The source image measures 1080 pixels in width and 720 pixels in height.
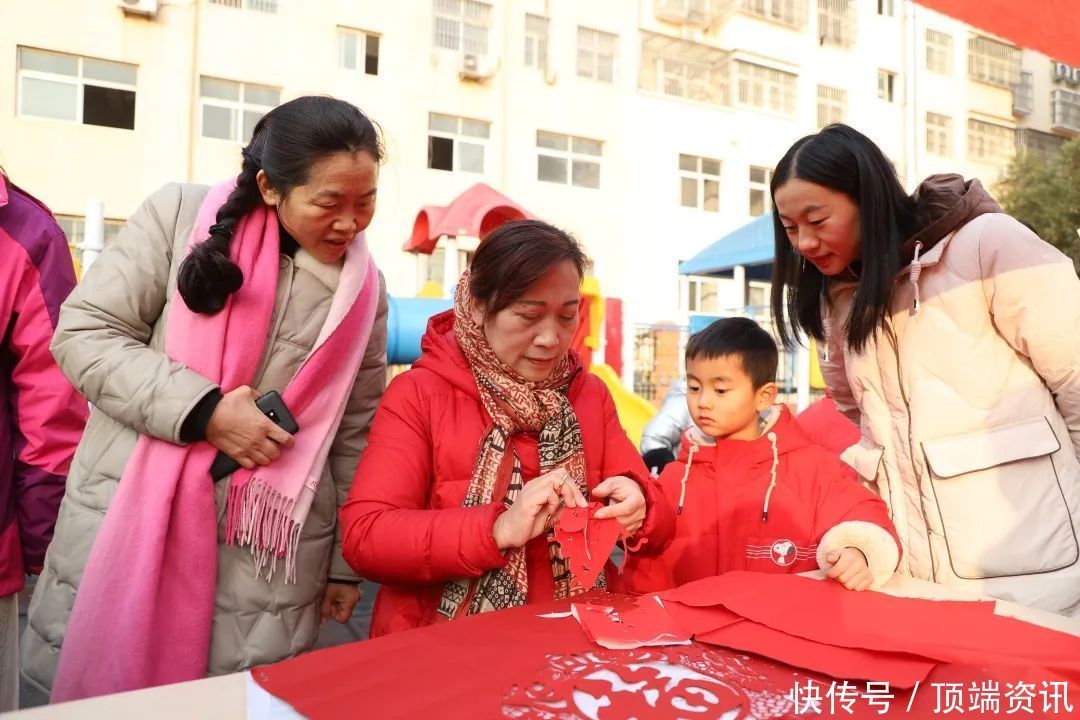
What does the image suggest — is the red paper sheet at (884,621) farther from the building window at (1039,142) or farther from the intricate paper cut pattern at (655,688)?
the building window at (1039,142)

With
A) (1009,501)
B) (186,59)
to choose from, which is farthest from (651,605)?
(186,59)

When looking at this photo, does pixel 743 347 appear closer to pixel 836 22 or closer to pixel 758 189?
pixel 758 189

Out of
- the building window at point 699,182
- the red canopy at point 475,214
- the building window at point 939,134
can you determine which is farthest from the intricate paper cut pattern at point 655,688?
the building window at point 939,134

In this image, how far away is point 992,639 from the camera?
1.26m

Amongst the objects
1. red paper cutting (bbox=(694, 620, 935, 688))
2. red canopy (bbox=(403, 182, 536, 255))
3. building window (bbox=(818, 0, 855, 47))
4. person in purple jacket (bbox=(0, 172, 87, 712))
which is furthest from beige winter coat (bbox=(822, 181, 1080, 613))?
building window (bbox=(818, 0, 855, 47))

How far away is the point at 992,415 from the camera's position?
5.64ft

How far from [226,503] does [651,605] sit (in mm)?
894

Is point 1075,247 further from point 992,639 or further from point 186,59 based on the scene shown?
point 992,639

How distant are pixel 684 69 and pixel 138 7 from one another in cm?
1025

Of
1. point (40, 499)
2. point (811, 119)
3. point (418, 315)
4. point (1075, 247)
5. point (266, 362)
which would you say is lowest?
point (40, 499)

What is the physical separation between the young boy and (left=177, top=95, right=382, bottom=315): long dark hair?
3.52 ft

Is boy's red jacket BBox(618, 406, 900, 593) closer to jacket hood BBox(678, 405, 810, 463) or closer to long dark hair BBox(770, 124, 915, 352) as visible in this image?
jacket hood BBox(678, 405, 810, 463)

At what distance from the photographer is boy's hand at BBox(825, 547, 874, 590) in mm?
1500

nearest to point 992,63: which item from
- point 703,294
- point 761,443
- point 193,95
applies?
point 703,294
